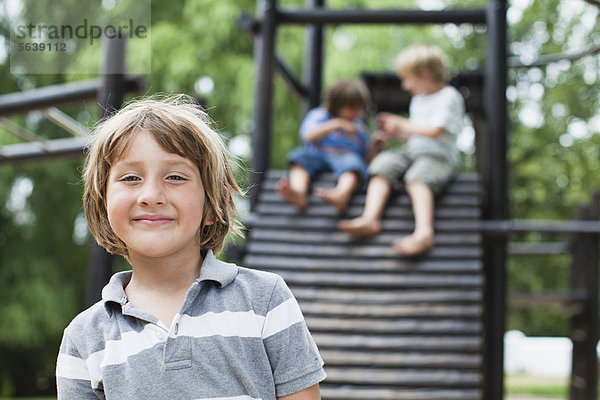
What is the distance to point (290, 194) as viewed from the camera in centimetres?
447

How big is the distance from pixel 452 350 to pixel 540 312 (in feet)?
43.5

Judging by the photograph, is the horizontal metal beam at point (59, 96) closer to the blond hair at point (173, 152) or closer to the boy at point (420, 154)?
the boy at point (420, 154)

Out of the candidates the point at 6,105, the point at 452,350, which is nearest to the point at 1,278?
the point at 6,105

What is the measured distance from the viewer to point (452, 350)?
3699mm

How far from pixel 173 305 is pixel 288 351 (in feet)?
0.74

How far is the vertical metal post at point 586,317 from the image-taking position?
726cm

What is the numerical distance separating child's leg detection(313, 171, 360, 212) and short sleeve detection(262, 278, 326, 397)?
2.99 m

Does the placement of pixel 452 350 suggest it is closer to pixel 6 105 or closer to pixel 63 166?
pixel 6 105

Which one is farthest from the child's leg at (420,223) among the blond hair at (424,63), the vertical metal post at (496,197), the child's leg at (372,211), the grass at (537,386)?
the grass at (537,386)

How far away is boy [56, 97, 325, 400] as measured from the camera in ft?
4.40

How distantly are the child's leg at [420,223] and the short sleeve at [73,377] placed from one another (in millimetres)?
2846

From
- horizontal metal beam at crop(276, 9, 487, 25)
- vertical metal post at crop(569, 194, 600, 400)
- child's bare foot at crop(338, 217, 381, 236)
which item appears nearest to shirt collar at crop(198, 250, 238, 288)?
child's bare foot at crop(338, 217, 381, 236)

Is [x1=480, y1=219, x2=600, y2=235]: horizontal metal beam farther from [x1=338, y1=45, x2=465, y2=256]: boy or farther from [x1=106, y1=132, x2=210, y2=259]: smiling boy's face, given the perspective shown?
[x1=106, y1=132, x2=210, y2=259]: smiling boy's face

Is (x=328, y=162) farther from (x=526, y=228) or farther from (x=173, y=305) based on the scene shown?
(x=173, y=305)
